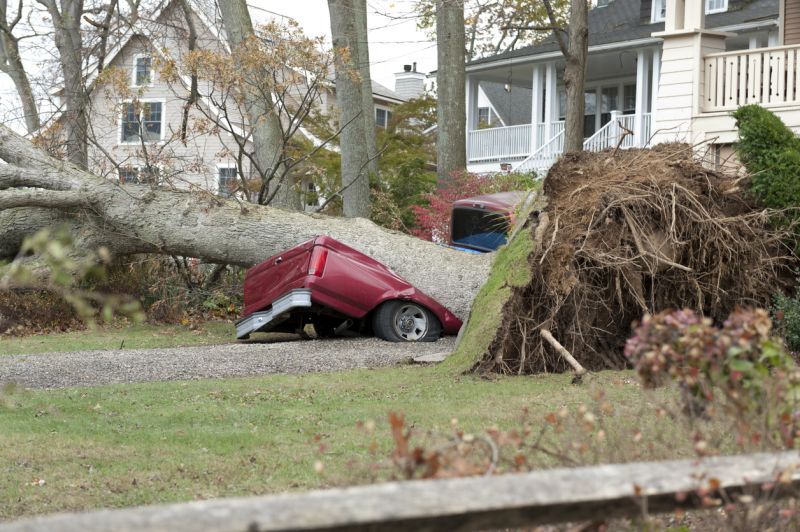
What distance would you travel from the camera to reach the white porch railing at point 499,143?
3306 centimetres

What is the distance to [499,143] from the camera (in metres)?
33.5

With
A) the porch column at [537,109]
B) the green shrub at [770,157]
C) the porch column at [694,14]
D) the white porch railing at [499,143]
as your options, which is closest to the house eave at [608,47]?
the porch column at [537,109]

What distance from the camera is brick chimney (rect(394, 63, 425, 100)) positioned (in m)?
53.2

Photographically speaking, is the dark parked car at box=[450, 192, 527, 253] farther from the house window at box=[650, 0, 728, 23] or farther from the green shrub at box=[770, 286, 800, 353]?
the house window at box=[650, 0, 728, 23]

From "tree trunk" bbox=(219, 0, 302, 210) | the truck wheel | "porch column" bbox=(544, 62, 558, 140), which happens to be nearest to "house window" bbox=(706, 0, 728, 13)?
"porch column" bbox=(544, 62, 558, 140)

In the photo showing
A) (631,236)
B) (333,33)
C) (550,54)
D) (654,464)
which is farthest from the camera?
(550,54)

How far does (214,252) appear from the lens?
57.5ft

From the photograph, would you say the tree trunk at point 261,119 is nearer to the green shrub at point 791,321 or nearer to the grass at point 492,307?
the grass at point 492,307

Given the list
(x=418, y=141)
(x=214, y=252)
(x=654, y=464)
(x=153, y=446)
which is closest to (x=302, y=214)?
(x=214, y=252)

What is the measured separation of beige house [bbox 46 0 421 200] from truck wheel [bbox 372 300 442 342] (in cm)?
518

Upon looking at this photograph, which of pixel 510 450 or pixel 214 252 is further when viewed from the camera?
pixel 214 252

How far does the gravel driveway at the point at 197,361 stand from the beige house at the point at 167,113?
5559 millimetres

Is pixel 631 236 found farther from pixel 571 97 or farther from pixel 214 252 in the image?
pixel 571 97

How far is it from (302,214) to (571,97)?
254 inches
